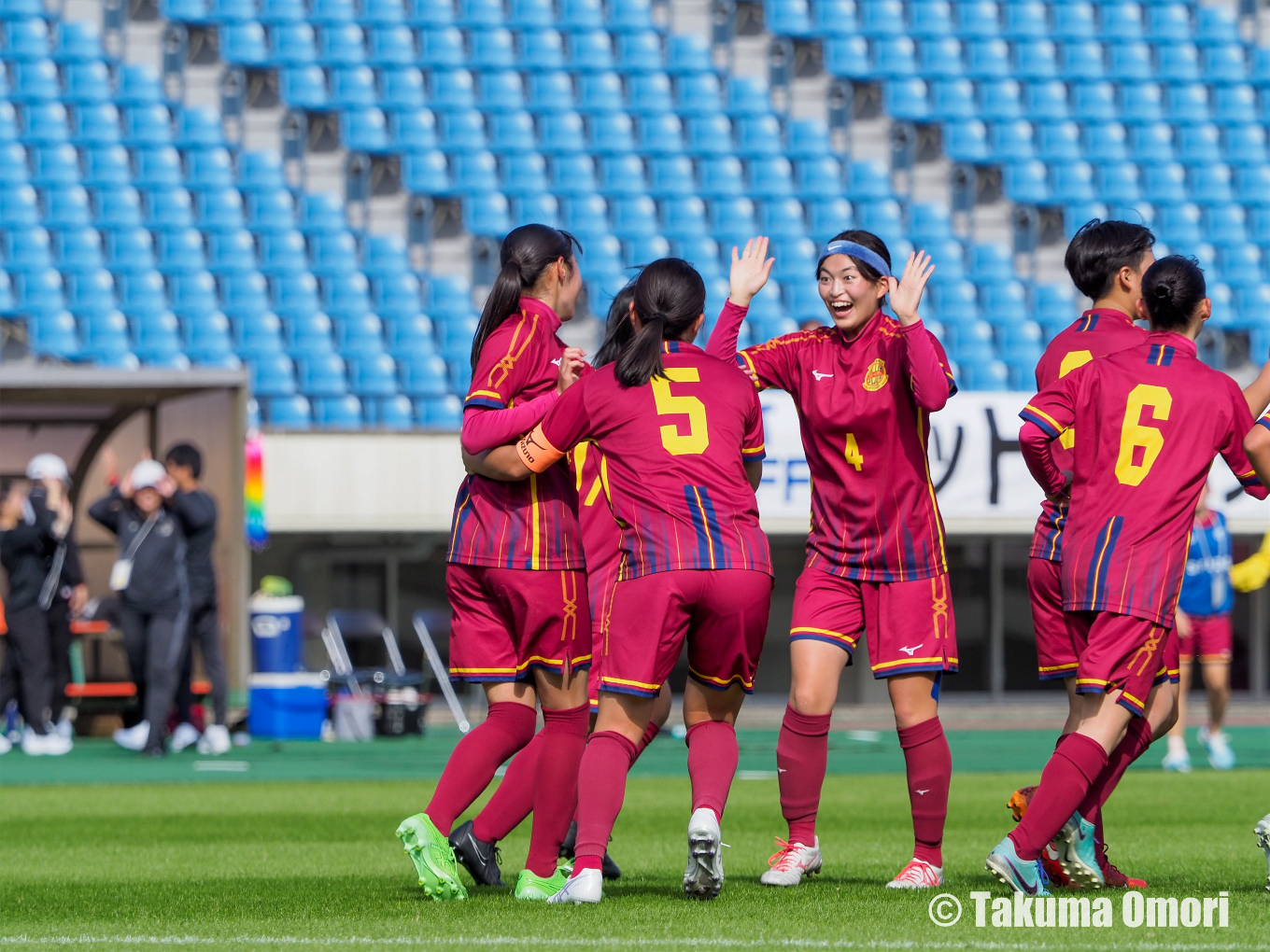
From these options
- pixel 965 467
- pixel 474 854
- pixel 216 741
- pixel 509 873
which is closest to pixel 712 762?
pixel 474 854

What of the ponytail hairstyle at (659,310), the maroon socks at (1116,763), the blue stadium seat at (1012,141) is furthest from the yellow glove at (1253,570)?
the blue stadium seat at (1012,141)

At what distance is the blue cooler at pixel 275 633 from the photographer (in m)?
15.0

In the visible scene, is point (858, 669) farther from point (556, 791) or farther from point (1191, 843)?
point (556, 791)

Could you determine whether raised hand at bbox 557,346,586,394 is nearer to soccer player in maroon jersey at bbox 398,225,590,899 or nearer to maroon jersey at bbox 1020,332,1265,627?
soccer player in maroon jersey at bbox 398,225,590,899

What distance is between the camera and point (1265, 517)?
64.1 feet

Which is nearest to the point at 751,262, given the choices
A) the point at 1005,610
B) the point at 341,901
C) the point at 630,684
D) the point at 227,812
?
the point at 630,684

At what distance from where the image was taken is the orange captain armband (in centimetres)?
507

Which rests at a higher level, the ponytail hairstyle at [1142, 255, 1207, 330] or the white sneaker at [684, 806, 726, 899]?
the ponytail hairstyle at [1142, 255, 1207, 330]

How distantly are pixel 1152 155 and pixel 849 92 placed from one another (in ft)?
14.6

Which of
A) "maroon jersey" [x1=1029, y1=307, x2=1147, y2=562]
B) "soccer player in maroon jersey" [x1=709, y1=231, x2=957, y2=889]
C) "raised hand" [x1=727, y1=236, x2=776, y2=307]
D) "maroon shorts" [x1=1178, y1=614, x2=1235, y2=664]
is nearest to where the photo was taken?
"soccer player in maroon jersey" [x1=709, y1=231, x2=957, y2=889]

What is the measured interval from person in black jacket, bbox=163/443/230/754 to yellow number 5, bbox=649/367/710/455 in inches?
334

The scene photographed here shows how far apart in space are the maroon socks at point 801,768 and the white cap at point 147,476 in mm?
8570

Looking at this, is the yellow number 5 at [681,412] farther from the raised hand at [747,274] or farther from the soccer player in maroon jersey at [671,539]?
the raised hand at [747,274]

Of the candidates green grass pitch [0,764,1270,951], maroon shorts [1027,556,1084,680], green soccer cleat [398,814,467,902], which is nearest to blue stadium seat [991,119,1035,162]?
green grass pitch [0,764,1270,951]
